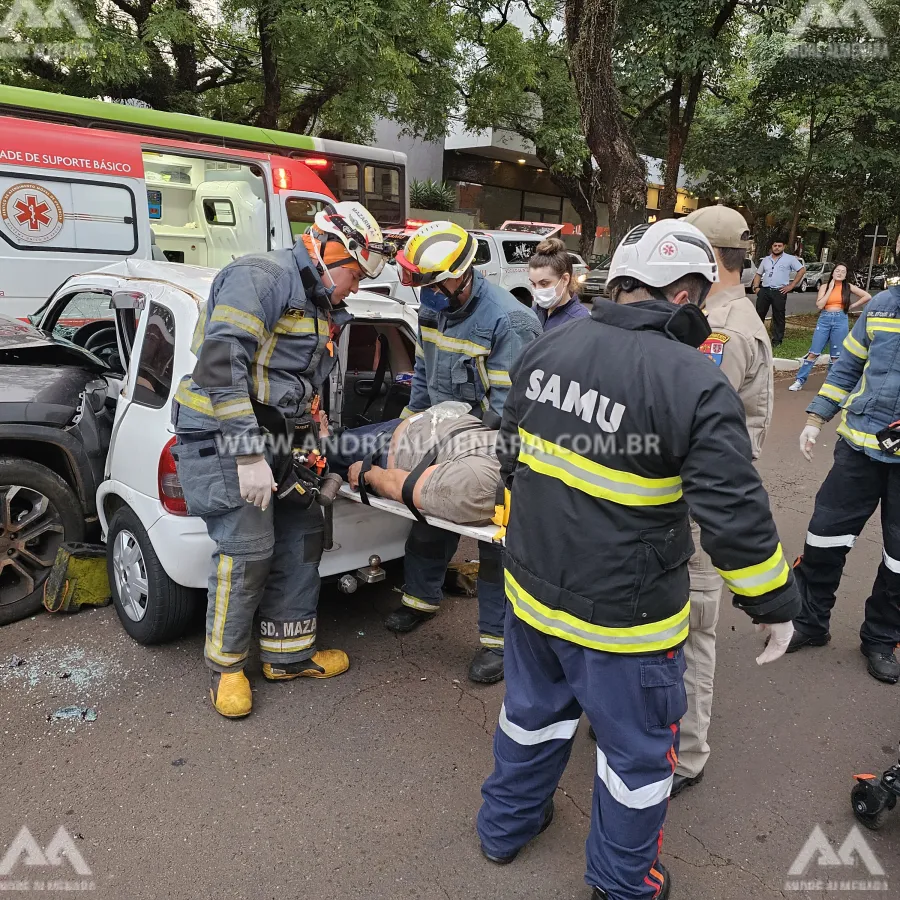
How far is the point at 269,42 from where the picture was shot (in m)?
12.7

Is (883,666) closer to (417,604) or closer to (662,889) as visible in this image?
(662,889)

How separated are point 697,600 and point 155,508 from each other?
2.11 metres

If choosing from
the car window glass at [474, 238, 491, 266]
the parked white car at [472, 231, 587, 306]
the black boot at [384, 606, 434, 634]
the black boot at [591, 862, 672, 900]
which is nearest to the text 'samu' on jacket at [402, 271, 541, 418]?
the black boot at [384, 606, 434, 634]

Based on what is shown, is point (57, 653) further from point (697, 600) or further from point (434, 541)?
point (697, 600)

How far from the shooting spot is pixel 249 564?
114 inches

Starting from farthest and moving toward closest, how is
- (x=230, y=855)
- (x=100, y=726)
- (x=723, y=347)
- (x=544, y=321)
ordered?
(x=544, y=321) → (x=100, y=726) → (x=723, y=347) → (x=230, y=855)

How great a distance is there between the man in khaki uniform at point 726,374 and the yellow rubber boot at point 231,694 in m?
1.60

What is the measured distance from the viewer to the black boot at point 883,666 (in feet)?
11.2

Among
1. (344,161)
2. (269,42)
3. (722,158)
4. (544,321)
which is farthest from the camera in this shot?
(722,158)

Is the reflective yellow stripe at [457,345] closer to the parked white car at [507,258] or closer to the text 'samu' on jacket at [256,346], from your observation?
the text 'samu' on jacket at [256,346]

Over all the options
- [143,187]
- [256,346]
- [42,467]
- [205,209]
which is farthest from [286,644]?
[205,209]

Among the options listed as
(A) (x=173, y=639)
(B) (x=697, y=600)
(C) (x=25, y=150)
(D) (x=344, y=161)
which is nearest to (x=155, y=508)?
(A) (x=173, y=639)

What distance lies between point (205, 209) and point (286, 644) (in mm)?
8809

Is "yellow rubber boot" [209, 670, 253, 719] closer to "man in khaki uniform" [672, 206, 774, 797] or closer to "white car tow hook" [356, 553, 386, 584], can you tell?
"white car tow hook" [356, 553, 386, 584]
